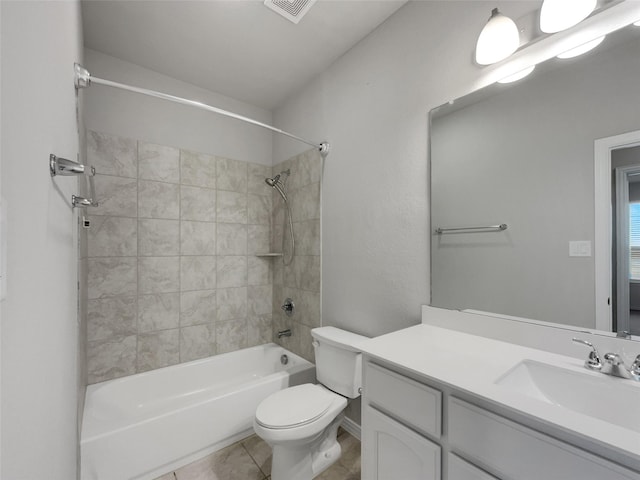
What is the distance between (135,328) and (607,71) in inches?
113

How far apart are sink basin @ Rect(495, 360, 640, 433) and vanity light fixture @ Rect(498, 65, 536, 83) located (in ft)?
3.75

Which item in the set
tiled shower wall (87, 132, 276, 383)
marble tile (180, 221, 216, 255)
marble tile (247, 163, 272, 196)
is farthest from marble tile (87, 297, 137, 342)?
marble tile (247, 163, 272, 196)

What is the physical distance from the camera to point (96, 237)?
6.06 ft

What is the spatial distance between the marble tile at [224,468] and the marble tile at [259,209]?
1.75 metres

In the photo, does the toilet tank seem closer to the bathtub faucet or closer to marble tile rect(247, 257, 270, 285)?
the bathtub faucet

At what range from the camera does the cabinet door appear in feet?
2.80

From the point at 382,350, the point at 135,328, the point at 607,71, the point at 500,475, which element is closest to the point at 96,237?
the point at 135,328

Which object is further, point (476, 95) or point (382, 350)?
point (476, 95)

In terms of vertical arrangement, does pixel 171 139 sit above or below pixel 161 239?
above

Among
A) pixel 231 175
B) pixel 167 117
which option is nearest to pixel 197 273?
pixel 231 175

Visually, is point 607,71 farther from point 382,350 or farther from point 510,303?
point 382,350

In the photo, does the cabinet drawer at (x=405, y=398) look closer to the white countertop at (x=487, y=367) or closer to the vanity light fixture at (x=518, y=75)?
the white countertop at (x=487, y=367)

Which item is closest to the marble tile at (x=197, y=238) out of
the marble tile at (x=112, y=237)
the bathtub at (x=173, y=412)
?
the marble tile at (x=112, y=237)

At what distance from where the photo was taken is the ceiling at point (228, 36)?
1.53 m
